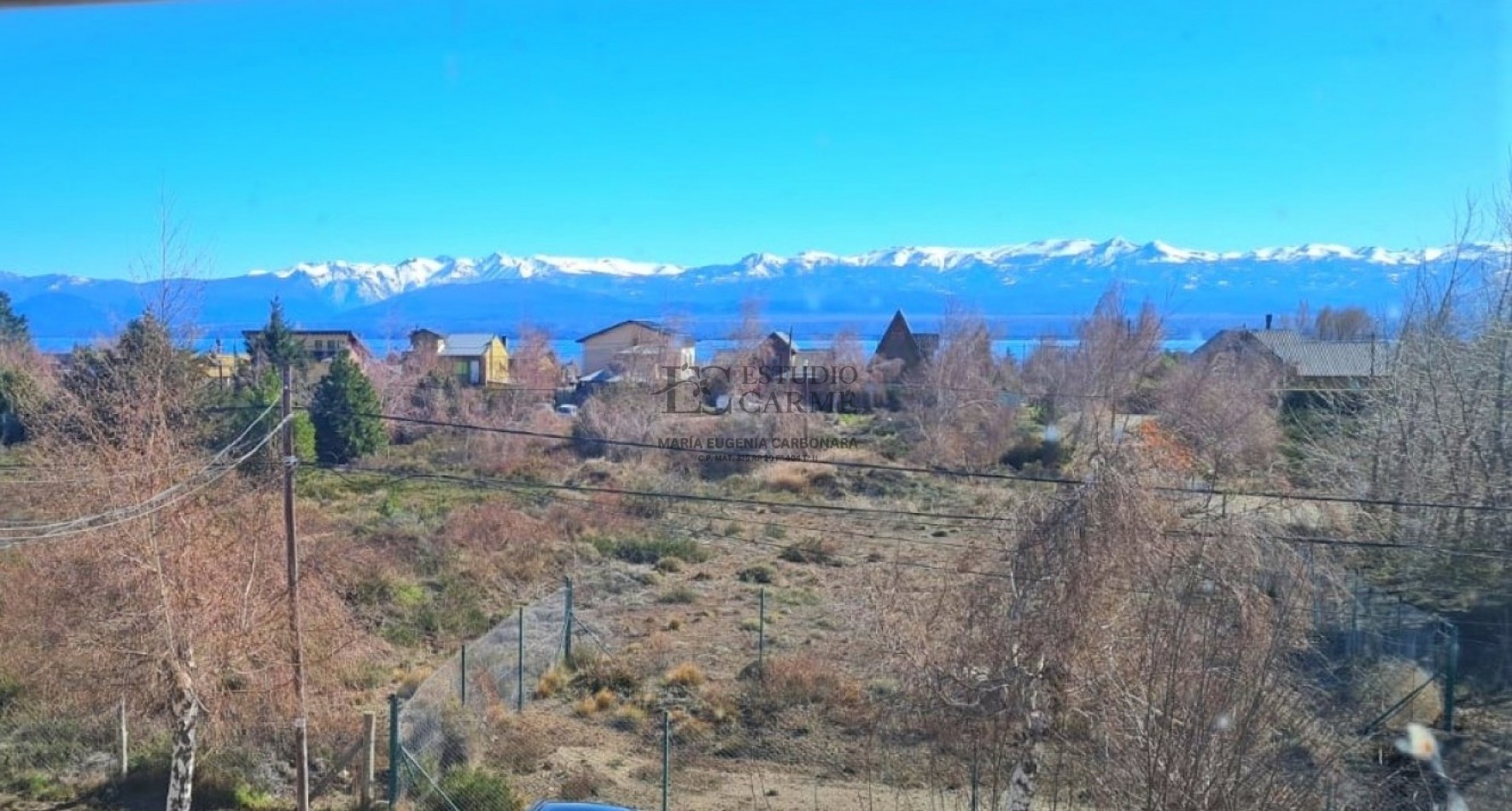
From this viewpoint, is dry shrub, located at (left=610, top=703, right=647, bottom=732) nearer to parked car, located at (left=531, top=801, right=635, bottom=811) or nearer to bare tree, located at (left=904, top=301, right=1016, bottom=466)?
parked car, located at (left=531, top=801, right=635, bottom=811)

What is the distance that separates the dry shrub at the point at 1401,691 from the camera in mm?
9992

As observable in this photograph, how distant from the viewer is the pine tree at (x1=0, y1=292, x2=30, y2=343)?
159ft

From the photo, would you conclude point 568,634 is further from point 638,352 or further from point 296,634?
point 638,352

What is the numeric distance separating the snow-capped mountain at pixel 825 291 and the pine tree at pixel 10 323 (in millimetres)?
2596

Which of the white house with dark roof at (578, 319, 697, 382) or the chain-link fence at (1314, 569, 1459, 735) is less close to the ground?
the white house with dark roof at (578, 319, 697, 382)

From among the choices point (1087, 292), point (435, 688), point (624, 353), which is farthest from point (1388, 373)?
point (1087, 292)

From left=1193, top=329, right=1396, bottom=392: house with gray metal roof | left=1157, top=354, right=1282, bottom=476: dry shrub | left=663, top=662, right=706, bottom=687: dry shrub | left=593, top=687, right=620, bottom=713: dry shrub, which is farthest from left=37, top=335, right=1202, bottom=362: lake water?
left=593, top=687, right=620, bottom=713: dry shrub

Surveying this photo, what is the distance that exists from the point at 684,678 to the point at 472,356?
3578 cm

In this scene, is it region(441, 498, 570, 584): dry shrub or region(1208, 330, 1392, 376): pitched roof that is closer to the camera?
region(441, 498, 570, 584): dry shrub

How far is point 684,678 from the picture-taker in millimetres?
13281

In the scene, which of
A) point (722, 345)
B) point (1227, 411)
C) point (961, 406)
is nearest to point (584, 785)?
point (1227, 411)

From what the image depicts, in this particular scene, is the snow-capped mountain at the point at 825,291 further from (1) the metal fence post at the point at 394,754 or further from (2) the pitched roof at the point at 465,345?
(1) the metal fence post at the point at 394,754

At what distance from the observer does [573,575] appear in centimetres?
1995

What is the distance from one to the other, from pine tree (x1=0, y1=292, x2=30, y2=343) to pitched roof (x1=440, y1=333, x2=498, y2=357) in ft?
57.2
